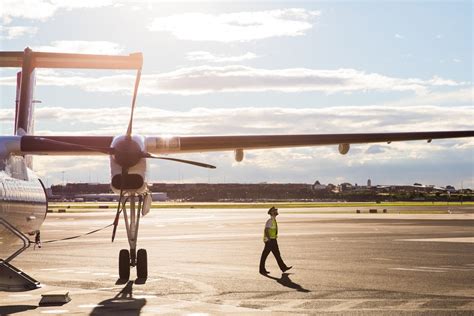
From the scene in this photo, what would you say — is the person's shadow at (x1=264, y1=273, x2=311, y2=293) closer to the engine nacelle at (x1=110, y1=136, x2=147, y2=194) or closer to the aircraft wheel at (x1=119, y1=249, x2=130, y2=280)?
the aircraft wheel at (x1=119, y1=249, x2=130, y2=280)

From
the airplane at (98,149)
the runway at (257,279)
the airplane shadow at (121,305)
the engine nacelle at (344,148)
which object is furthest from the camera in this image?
the engine nacelle at (344,148)

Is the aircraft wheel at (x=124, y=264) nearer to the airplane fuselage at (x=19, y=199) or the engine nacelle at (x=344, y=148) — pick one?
the airplane fuselage at (x=19, y=199)

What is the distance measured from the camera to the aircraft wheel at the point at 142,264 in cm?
1948

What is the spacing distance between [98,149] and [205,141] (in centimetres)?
308

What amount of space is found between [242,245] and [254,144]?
40.2 ft

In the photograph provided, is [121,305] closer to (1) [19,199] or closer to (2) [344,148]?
(1) [19,199]

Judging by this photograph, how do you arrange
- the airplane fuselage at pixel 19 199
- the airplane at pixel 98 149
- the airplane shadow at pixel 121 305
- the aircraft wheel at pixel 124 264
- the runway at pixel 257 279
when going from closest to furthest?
the airplane shadow at pixel 121 305 < the runway at pixel 257 279 < the airplane fuselage at pixel 19 199 < the airplane at pixel 98 149 < the aircraft wheel at pixel 124 264

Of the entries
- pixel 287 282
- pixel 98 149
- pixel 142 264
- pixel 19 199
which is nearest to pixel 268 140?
pixel 287 282

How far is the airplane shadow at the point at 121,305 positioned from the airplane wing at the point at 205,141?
3.74 metres

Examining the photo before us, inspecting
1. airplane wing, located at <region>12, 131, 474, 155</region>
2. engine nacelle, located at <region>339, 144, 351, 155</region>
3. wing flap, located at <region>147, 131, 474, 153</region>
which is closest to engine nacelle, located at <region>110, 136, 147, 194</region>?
airplane wing, located at <region>12, 131, 474, 155</region>

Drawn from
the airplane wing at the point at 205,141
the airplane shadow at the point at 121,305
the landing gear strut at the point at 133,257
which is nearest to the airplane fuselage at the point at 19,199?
the airplane wing at the point at 205,141

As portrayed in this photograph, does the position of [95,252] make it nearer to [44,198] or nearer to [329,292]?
[44,198]

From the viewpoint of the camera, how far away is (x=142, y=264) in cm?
1955

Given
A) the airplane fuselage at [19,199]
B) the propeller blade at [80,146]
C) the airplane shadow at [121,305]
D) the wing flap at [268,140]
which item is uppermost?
the wing flap at [268,140]
